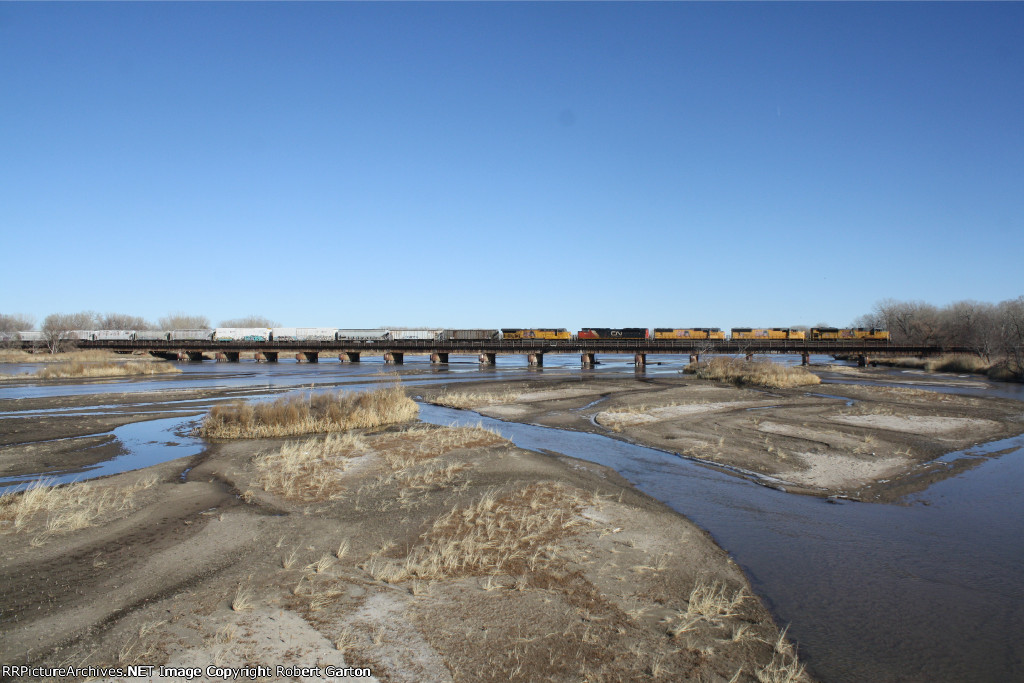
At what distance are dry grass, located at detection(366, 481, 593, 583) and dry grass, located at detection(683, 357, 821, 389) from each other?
43335 millimetres

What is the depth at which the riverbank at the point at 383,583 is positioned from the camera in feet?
23.7

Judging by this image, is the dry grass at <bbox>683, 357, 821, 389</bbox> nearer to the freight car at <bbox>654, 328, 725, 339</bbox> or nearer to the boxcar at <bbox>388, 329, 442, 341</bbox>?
the freight car at <bbox>654, 328, 725, 339</bbox>

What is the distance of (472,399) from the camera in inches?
1597

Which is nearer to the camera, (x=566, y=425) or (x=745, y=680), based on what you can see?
(x=745, y=680)

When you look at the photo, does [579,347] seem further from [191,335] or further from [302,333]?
[191,335]

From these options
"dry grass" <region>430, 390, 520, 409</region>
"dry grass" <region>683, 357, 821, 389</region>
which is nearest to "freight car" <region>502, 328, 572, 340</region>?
"dry grass" <region>683, 357, 821, 389</region>

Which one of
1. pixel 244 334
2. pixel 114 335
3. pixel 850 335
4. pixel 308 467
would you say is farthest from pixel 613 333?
pixel 114 335

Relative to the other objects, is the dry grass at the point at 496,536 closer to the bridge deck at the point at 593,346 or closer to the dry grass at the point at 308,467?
the dry grass at the point at 308,467

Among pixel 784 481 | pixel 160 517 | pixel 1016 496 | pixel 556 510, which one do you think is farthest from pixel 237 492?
pixel 1016 496

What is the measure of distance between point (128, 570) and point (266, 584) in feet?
8.59

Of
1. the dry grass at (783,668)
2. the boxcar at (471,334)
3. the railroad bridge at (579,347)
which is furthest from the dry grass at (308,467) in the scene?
the boxcar at (471,334)

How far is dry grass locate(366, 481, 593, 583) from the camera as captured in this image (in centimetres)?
987

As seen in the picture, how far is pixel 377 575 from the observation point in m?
9.51

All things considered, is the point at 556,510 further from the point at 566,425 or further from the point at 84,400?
the point at 84,400
